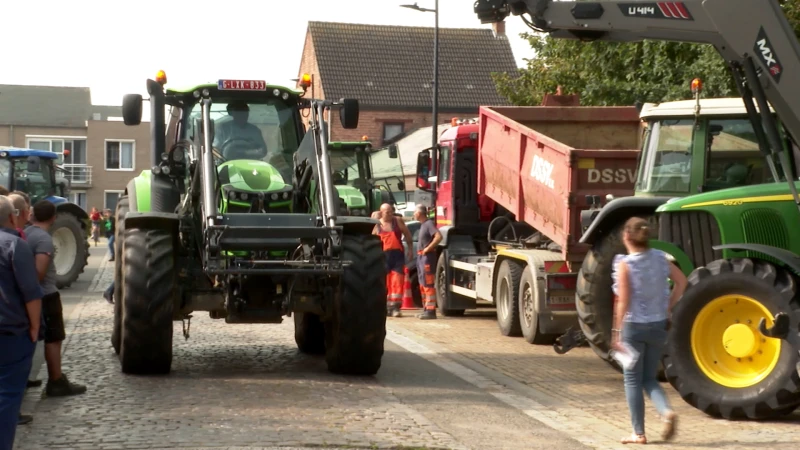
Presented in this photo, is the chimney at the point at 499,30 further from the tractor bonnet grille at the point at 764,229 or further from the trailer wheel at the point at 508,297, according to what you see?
the tractor bonnet grille at the point at 764,229

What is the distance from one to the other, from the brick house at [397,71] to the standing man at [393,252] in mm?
40712

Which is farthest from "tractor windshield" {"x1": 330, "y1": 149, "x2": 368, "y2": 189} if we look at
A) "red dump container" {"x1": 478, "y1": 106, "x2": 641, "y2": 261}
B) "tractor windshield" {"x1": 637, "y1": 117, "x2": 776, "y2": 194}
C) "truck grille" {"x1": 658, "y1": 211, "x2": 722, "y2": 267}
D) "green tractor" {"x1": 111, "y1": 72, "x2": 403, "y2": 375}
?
"truck grille" {"x1": 658, "y1": 211, "x2": 722, "y2": 267}

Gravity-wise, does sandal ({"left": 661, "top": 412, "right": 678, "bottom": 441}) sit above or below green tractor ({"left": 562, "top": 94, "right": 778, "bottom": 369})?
below

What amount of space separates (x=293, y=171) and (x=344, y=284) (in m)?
1.77

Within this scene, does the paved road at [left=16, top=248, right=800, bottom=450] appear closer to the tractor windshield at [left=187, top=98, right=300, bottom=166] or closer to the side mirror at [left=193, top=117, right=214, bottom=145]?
the tractor windshield at [left=187, top=98, right=300, bottom=166]

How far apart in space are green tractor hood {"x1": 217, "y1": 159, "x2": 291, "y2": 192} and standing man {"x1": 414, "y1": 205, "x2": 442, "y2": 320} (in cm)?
726

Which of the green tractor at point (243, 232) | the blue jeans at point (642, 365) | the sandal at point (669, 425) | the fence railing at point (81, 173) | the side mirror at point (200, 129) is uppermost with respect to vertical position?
the fence railing at point (81, 173)

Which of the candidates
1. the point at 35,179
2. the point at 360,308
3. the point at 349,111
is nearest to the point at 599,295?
the point at 360,308

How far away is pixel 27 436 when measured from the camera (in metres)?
9.02

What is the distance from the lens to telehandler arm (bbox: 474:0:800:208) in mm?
11172

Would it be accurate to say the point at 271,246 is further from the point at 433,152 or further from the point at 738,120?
the point at 433,152

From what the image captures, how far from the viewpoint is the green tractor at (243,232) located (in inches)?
472

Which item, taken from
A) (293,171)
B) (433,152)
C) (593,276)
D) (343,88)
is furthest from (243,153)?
(343,88)

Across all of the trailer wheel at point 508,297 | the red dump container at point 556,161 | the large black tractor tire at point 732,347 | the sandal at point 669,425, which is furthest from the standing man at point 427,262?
the sandal at point 669,425
